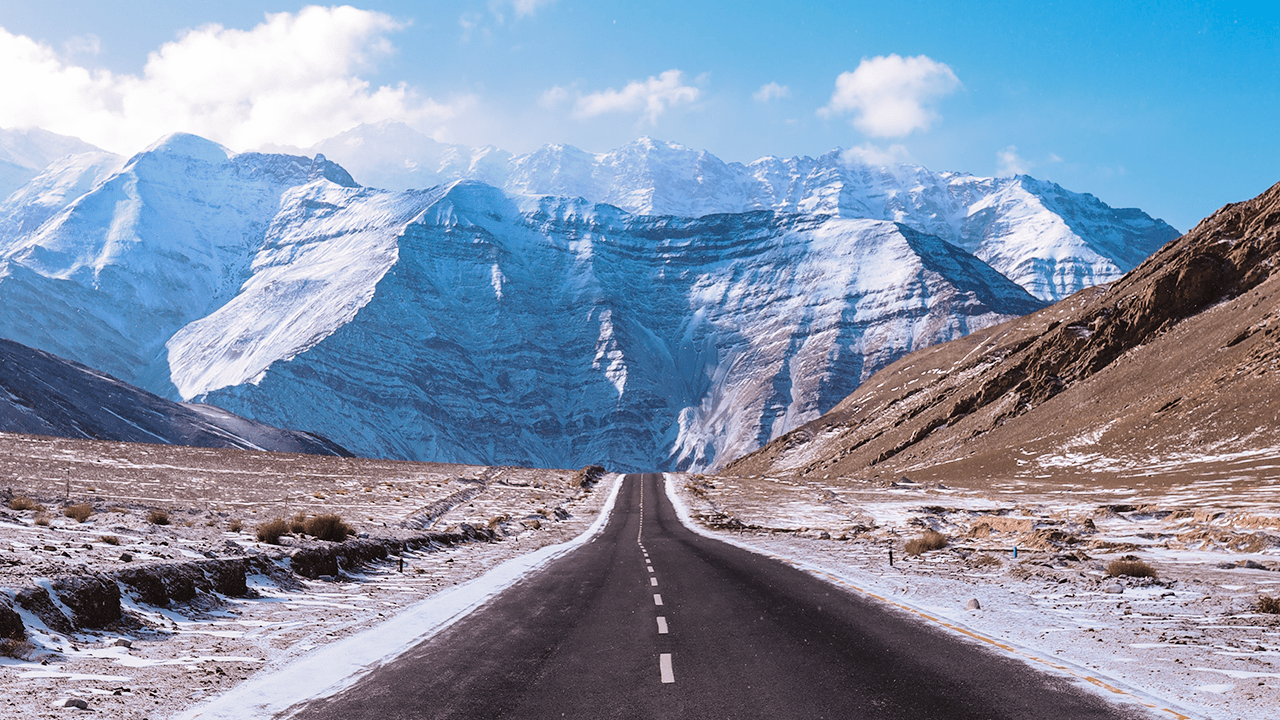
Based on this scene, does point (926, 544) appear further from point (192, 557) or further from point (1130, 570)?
point (192, 557)

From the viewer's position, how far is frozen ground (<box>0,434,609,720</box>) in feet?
32.5

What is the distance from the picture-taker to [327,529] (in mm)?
25812

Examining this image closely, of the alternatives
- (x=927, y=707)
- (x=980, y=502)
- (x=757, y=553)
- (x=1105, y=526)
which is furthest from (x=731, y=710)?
(x=980, y=502)

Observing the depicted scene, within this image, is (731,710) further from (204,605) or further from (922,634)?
(204,605)

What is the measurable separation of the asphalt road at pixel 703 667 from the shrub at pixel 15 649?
4414 millimetres

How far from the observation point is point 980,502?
5562 cm

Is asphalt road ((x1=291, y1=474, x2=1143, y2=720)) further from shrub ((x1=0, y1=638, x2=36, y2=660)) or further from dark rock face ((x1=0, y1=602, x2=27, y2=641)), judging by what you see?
dark rock face ((x1=0, y1=602, x2=27, y2=641))

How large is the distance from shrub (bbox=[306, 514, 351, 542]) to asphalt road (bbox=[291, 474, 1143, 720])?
34.0 feet

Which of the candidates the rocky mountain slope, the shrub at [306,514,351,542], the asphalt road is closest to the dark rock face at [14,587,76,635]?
the asphalt road

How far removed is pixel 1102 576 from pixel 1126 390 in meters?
66.5

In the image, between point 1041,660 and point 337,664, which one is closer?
point 1041,660

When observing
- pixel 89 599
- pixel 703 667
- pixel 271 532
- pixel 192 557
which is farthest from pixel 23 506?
pixel 703 667

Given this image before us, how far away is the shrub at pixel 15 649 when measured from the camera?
1030 cm

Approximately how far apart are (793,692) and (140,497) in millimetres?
41695
